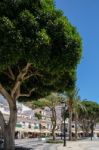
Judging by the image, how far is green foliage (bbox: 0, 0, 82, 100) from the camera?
830 inches

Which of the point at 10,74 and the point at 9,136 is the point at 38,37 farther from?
the point at 9,136

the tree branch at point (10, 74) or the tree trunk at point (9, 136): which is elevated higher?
the tree branch at point (10, 74)

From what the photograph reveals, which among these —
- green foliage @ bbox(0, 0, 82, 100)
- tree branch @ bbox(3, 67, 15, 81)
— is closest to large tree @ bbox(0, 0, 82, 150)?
green foliage @ bbox(0, 0, 82, 100)

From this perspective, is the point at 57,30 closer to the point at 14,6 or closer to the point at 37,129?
the point at 14,6

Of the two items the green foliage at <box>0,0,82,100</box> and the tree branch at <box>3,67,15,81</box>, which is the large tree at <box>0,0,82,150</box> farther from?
the tree branch at <box>3,67,15,81</box>

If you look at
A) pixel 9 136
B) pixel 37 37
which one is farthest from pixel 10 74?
pixel 37 37

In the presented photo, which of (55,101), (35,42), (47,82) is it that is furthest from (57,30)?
(55,101)

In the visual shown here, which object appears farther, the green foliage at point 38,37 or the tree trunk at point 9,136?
the tree trunk at point 9,136

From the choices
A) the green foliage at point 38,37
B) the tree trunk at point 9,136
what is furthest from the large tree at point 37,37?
the tree trunk at point 9,136

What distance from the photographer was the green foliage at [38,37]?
21.1 metres

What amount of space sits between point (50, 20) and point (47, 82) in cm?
656

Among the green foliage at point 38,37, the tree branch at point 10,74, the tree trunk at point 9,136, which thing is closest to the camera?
the green foliage at point 38,37

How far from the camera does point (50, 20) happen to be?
22.8m

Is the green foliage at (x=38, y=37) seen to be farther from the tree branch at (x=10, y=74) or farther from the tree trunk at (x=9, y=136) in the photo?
the tree trunk at (x=9, y=136)
